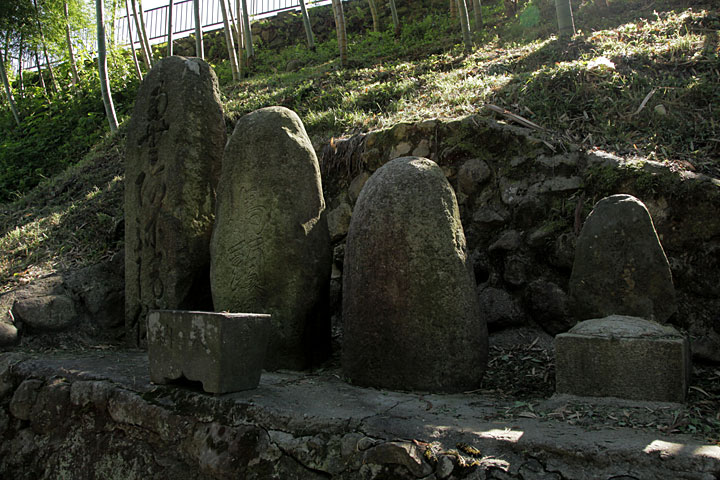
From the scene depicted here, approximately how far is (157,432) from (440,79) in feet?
18.8

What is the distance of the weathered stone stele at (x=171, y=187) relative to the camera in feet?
14.9

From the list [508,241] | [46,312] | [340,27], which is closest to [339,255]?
[508,241]

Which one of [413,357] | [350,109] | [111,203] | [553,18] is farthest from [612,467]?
[553,18]

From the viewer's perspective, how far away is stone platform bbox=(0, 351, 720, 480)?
2189 millimetres

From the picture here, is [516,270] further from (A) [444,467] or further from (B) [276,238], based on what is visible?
(A) [444,467]

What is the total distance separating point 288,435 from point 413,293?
1085mm

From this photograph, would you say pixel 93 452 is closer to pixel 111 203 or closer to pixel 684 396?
pixel 684 396

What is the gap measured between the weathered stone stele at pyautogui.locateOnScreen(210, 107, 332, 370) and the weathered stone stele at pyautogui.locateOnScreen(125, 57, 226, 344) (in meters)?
0.44

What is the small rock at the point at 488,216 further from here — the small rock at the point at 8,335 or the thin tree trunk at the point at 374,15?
the thin tree trunk at the point at 374,15

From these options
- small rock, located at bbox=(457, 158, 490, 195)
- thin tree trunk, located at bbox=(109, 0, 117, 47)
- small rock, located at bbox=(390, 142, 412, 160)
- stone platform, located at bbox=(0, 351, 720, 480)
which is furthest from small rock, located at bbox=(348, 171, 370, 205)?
thin tree trunk, located at bbox=(109, 0, 117, 47)

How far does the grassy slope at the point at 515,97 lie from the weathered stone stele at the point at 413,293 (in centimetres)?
234

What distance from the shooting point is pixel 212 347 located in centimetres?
297

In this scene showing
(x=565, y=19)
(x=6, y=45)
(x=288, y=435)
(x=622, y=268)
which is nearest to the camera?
(x=288, y=435)

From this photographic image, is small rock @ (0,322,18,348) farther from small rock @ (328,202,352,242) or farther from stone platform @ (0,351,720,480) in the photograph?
small rock @ (328,202,352,242)
